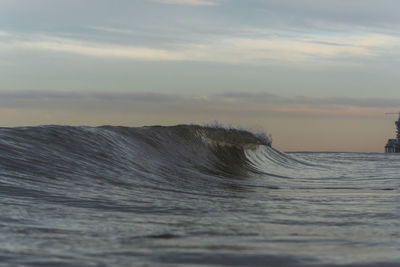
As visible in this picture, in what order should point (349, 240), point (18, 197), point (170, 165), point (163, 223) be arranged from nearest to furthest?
point (349, 240), point (163, 223), point (18, 197), point (170, 165)

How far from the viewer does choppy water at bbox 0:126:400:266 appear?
2.82 meters

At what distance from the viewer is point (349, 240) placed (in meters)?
3.39

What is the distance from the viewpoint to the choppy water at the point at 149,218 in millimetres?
2822

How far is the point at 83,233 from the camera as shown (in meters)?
3.42

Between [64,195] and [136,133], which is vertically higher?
[136,133]

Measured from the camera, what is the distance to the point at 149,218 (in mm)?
4262

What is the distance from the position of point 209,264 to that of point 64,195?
9.96ft

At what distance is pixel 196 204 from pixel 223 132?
1512 cm

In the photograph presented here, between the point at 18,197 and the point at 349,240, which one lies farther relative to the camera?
the point at 18,197

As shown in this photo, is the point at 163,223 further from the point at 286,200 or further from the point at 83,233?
the point at 286,200

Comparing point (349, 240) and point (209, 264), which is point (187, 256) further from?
point (349, 240)

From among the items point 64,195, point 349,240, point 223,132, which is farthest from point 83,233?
point 223,132

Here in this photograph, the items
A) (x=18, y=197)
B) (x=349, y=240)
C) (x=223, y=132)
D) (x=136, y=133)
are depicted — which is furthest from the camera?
(x=223, y=132)

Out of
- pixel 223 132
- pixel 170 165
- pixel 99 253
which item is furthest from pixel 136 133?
pixel 99 253
